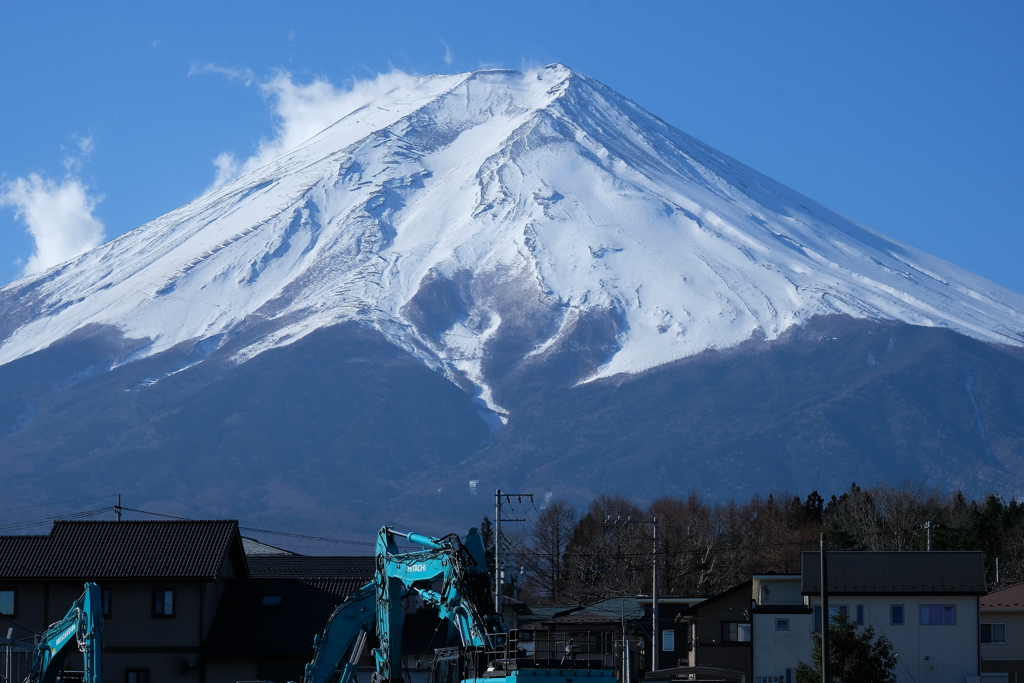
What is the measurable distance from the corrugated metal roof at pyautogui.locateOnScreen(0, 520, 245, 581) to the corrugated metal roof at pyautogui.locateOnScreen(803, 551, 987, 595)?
19121mm

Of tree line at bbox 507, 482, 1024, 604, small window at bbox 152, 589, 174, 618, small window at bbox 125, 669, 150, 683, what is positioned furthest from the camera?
tree line at bbox 507, 482, 1024, 604

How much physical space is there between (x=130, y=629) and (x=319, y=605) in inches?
212

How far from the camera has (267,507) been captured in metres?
191

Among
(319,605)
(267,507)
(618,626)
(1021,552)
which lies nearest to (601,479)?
(267,507)

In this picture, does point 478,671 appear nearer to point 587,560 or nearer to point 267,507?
point 587,560

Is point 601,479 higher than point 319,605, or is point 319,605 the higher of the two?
point 601,479

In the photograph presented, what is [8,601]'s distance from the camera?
45.8 metres

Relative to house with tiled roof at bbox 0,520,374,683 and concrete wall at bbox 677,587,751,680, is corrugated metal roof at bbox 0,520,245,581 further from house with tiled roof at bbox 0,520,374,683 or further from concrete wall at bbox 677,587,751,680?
concrete wall at bbox 677,587,751,680

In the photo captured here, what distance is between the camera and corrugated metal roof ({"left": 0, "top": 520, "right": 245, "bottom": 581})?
45438mm

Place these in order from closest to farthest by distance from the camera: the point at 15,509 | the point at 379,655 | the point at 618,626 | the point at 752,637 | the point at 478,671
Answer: the point at 478,671
the point at 379,655
the point at 752,637
the point at 618,626
the point at 15,509

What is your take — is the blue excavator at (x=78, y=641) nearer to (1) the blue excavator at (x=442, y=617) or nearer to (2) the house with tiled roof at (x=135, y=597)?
(1) the blue excavator at (x=442, y=617)

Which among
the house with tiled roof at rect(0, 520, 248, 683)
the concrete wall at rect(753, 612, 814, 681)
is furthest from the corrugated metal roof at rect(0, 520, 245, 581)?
the concrete wall at rect(753, 612, 814, 681)

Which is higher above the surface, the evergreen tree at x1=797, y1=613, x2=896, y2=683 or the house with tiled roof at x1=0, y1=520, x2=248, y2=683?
the house with tiled roof at x1=0, y1=520, x2=248, y2=683

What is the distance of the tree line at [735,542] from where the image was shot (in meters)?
87.4
